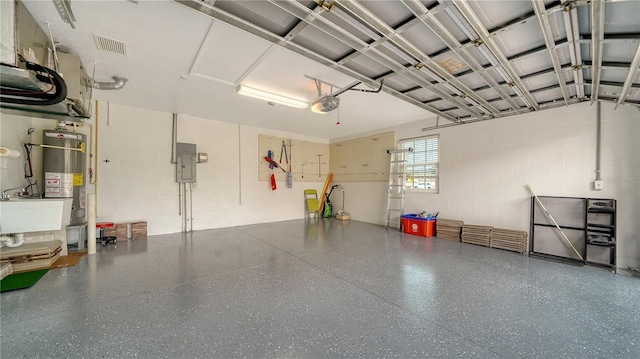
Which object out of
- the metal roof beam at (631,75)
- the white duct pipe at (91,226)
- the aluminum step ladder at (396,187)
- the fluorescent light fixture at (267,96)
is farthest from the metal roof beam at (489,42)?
the white duct pipe at (91,226)

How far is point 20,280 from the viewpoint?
A: 2.72 metres

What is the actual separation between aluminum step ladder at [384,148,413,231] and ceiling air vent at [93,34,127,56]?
560cm

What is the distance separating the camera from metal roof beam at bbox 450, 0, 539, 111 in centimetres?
171

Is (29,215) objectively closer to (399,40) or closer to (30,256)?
(30,256)

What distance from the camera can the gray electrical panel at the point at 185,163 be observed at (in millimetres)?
5438

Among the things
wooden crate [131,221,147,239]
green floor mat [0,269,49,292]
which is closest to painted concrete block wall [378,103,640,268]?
wooden crate [131,221,147,239]

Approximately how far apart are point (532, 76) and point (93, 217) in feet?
22.5

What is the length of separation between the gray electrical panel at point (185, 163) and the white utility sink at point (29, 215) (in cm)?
271

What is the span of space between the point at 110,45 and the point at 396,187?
6.10 meters

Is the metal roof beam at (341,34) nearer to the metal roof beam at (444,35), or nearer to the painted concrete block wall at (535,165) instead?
the metal roof beam at (444,35)

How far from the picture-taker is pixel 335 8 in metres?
1.74

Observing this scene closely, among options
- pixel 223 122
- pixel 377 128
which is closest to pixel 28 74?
pixel 223 122

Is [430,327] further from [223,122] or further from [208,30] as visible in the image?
[223,122]

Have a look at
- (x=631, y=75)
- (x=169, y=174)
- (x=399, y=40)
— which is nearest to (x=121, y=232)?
(x=169, y=174)
